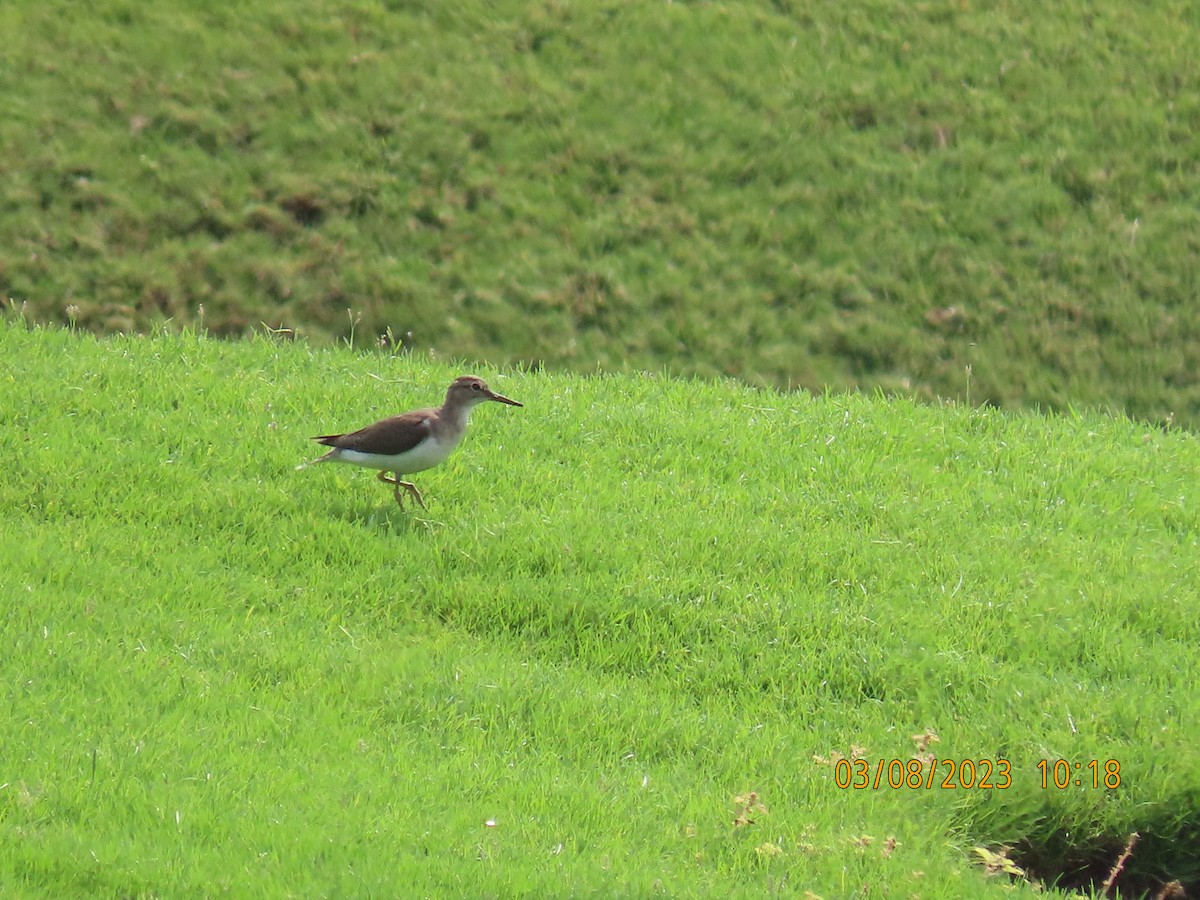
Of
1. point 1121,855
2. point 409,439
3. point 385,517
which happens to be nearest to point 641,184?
point 385,517

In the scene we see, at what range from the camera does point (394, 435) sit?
10.2 metres

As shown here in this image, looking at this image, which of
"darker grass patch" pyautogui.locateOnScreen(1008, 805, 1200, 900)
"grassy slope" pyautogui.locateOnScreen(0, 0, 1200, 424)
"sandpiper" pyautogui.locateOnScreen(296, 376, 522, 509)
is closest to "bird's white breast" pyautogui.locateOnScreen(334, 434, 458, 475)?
"sandpiper" pyautogui.locateOnScreen(296, 376, 522, 509)

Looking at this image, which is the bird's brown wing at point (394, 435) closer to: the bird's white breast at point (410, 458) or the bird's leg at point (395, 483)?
the bird's white breast at point (410, 458)

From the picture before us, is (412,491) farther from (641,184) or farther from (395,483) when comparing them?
(641,184)

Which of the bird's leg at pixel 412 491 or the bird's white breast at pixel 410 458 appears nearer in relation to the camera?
the bird's white breast at pixel 410 458

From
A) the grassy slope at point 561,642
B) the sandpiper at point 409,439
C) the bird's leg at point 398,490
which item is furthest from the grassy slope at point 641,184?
the sandpiper at point 409,439

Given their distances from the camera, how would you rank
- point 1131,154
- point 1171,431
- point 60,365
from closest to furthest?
point 60,365 < point 1171,431 < point 1131,154

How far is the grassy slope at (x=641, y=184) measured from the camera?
55.8ft

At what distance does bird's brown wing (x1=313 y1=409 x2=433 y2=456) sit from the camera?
1020 centimetres

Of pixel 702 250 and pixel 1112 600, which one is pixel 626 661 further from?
pixel 702 250

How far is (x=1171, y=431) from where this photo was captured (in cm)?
1474

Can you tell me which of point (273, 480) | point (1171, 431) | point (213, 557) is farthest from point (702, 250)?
point (213, 557)

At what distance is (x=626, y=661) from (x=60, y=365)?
20.9 feet

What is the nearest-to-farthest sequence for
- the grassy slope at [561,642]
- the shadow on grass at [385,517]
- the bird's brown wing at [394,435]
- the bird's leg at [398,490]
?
the grassy slope at [561,642]
the bird's brown wing at [394,435]
the shadow on grass at [385,517]
the bird's leg at [398,490]
